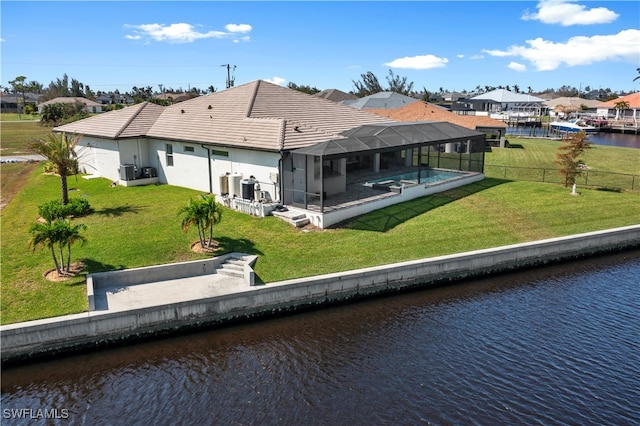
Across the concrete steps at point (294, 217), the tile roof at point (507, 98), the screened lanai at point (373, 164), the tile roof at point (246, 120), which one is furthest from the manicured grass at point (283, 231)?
the tile roof at point (507, 98)

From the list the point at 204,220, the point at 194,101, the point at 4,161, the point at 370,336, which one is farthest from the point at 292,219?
the point at 4,161

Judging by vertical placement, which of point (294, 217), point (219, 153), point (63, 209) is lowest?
point (294, 217)

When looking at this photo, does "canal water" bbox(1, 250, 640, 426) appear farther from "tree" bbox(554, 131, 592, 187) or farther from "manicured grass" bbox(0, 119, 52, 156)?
"manicured grass" bbox(0, 119, 52, 156)

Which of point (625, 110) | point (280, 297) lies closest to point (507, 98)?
point (625, 110)

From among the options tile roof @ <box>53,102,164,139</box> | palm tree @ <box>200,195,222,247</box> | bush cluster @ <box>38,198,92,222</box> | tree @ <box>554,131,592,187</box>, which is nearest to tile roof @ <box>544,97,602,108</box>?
tree @ <box>554,131,592,187</box>

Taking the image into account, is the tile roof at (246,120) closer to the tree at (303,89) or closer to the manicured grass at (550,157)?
the manicured grass at (550,157)

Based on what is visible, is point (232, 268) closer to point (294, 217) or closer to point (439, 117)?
point (294, 217)

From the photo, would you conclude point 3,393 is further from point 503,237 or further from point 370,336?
point 503,237
